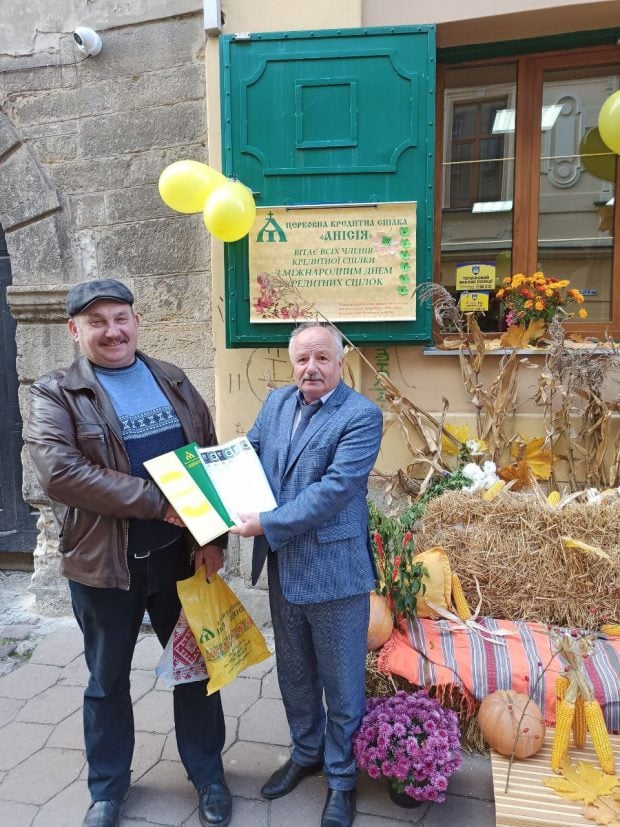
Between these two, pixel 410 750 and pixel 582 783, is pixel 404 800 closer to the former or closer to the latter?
pixel 410 750

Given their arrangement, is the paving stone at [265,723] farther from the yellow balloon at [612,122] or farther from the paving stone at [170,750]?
the yellow balloon at [612,122]

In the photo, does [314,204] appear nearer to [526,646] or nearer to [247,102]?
[247,102]

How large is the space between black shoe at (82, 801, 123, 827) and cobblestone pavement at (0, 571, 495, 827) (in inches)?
2.6

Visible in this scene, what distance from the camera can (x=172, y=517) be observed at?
209cm

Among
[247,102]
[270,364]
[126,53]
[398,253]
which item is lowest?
[270,364]

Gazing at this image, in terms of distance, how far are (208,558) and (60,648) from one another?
6.66 feet

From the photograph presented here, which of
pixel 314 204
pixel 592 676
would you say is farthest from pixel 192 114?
pixel 592 676

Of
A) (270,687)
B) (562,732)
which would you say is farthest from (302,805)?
(562,732)

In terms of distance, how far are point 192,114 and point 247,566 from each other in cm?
280

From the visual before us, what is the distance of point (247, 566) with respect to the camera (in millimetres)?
4023

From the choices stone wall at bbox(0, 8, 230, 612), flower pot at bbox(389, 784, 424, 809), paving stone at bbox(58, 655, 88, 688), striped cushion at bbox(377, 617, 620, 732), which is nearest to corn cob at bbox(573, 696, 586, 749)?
striped cushion at bbox(377, 617, 620, 732)

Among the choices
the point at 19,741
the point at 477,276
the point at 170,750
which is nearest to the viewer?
the point at 170,750

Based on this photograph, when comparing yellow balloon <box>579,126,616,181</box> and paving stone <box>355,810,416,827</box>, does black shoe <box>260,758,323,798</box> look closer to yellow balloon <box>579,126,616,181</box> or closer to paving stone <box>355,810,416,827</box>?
paving stone <box>355,810,416,827</box>

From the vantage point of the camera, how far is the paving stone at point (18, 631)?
3945 mm
